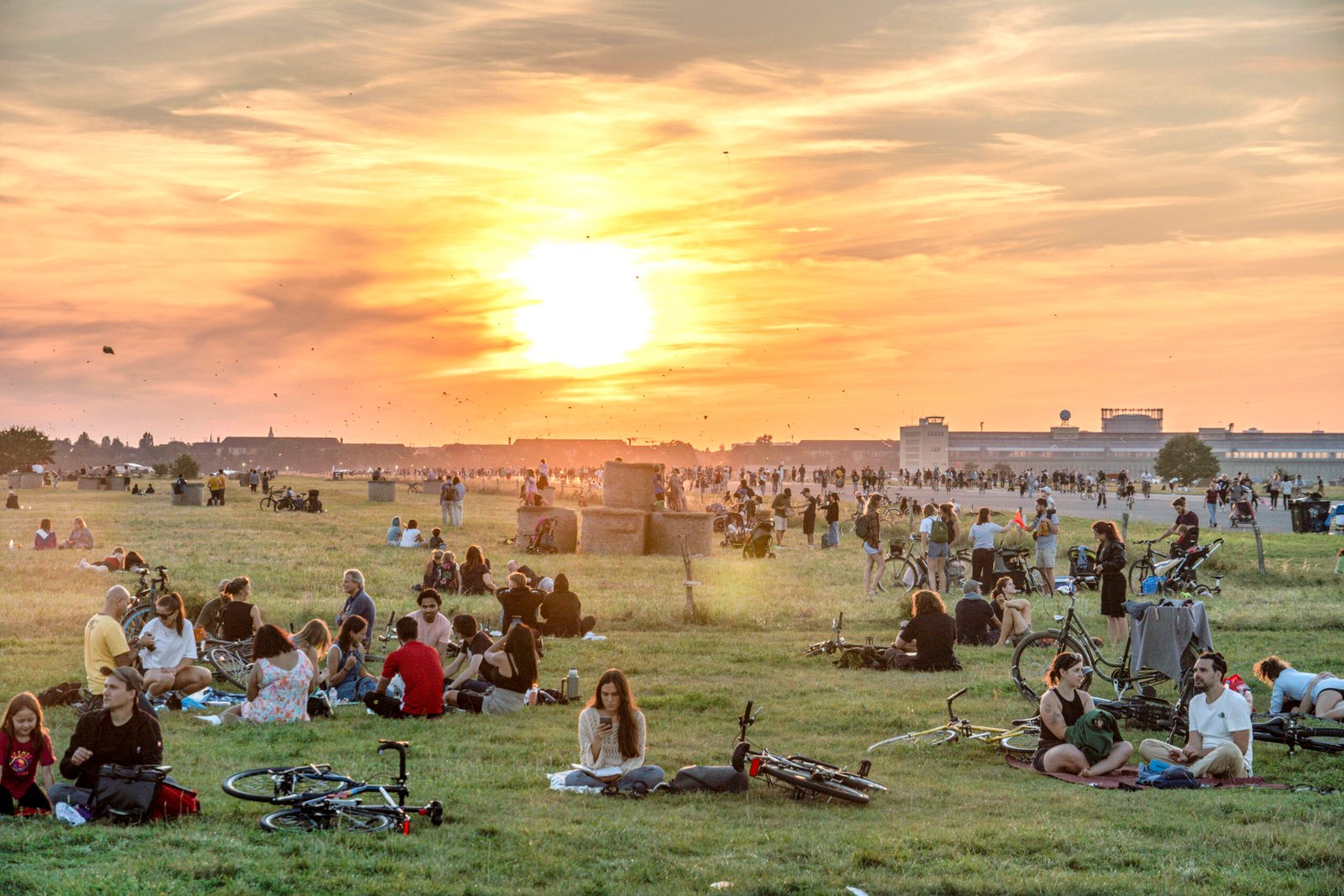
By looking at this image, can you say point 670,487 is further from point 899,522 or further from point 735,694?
point 735,694

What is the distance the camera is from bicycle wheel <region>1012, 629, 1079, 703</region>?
14.6 m

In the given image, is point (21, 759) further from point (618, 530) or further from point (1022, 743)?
point (618, 530)

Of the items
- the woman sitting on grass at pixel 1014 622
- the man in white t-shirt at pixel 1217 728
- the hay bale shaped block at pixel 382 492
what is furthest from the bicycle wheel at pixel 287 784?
the hay bale shaped block at pixel 382 492

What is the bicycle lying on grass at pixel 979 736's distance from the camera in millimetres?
12344

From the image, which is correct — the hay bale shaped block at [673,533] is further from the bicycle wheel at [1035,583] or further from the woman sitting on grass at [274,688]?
the woman sitting on grass at [274,688]

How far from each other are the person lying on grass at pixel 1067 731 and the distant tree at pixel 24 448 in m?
112

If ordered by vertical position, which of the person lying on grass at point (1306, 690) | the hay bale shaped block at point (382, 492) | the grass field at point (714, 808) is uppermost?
the hay bale shaped block at point (382, 492)

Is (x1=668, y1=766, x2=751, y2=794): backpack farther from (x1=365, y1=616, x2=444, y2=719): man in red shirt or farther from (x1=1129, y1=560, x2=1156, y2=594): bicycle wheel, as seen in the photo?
(x1=1129, y1=560, x2=1156, y2=594): bicycle wheel

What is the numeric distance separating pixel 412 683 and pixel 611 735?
3.66 meters

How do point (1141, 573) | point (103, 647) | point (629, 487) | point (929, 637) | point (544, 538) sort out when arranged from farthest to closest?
1. point (629, 487)
2. point (544, 538)
3. point (1141, 573)
4. point (929, 637)
5. point (103, 647)

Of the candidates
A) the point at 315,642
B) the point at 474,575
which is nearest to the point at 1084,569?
the point at 474,575

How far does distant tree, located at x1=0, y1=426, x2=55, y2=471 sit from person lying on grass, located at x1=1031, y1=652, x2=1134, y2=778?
368 feet

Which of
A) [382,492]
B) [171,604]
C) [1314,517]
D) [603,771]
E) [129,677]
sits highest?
[1314,517]

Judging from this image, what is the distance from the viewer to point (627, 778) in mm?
10273
